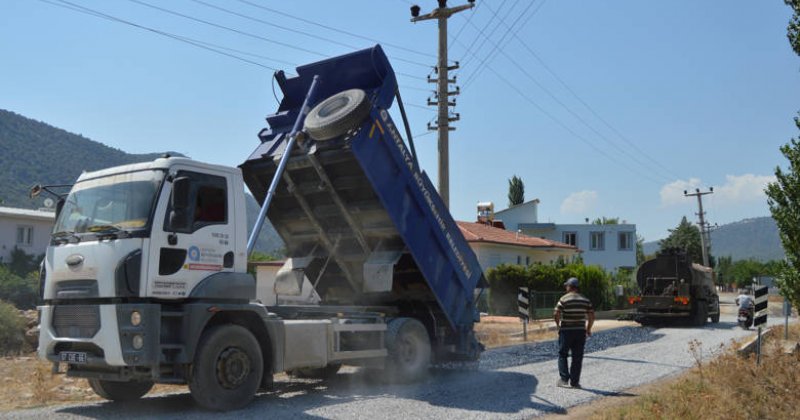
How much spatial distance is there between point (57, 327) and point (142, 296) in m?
1.30

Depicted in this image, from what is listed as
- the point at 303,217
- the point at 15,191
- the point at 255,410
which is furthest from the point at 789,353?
the point at 15,191

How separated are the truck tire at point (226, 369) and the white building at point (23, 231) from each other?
35.4 meters

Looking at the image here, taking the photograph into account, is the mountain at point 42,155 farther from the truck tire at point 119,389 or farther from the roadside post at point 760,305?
the truck tire at point 119,389

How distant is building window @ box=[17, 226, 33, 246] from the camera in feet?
138

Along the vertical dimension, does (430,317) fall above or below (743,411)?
above

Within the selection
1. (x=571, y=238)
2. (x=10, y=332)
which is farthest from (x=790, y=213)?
(x=571, y=238)

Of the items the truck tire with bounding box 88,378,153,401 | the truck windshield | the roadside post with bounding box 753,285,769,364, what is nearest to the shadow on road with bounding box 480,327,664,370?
the roadside post with bounding box 753,285,769,364

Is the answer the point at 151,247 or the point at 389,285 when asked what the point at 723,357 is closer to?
the point at 389,285

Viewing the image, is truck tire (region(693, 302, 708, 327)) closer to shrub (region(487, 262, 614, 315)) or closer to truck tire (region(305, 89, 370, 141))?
shrub (region(487, 262, 614, 315))

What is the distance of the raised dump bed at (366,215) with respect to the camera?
1104 cm

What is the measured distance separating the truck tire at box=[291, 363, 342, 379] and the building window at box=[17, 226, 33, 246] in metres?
35.5

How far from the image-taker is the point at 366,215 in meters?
11.6

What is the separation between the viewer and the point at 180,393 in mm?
10414

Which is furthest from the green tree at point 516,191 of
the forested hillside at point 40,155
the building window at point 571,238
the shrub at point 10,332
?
the forested hillside at point 40,155
